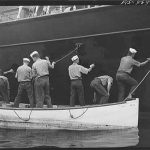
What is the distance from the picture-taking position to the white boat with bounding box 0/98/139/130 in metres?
5.04

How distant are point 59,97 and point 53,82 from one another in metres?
0.21

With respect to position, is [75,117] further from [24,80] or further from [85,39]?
[85,39]

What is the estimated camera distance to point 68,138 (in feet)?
16.9

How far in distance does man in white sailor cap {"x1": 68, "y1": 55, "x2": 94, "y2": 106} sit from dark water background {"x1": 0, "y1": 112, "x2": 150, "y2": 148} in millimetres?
433

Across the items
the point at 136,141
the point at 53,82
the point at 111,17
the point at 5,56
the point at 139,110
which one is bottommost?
the point at 136,141

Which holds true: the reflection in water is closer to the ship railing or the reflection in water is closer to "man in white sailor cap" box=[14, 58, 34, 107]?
"man in white sailor cap" box=[14, 58, 34, 107]

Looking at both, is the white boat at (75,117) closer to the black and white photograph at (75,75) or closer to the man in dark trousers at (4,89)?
the black and white photograph at (75,75)

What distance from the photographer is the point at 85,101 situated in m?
5.23

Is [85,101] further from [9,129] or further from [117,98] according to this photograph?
[9,129]

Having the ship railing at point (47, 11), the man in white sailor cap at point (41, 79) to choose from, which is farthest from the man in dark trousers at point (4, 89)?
the ship railing at point (47, 11)

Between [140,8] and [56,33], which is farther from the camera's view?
[56,33]

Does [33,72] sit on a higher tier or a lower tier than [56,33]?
lower

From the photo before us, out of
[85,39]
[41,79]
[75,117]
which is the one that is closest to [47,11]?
[85,39]

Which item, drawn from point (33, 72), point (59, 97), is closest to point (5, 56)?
point (33, 72)
